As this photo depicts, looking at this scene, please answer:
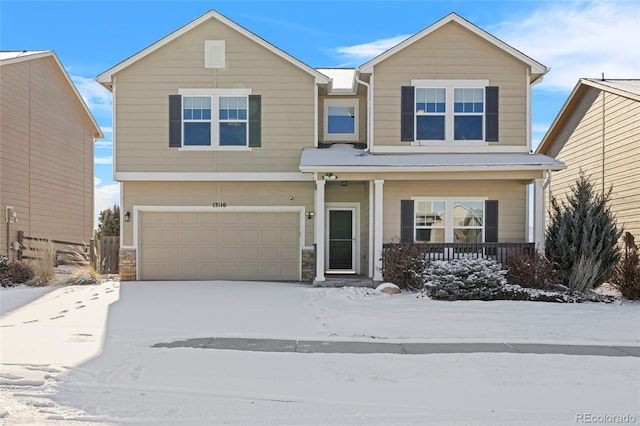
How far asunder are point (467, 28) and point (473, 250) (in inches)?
243

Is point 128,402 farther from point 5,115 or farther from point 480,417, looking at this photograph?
point 5,115

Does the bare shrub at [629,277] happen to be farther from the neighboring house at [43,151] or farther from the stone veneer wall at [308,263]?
the neighboring house at [43,151]

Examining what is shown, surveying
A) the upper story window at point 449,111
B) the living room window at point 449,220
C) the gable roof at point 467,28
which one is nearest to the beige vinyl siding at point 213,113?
the gable roof at point 467,28

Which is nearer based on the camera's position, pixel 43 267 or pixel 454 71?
pixel 43 267

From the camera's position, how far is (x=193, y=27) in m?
15.7

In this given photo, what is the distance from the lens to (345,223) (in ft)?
55.0

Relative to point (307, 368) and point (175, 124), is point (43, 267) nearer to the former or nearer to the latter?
point (175, 124)

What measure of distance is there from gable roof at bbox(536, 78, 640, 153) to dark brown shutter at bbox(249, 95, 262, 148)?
10485mm

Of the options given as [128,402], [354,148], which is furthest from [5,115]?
[128,402]

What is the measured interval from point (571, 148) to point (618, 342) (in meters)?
13.1

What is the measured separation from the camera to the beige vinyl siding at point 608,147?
1595 centimetres

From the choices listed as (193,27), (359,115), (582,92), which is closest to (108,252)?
(193,27)

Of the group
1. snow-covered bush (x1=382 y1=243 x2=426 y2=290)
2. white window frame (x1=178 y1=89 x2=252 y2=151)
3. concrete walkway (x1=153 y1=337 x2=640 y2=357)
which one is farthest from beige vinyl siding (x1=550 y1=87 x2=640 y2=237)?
white window frame (x1=178 y1=89 x2=252 y2=151)

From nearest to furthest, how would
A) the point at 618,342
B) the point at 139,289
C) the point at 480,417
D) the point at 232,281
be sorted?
the point at 480,417 < the point at 618,342 < the point at 139,289 < the point at 232,281
